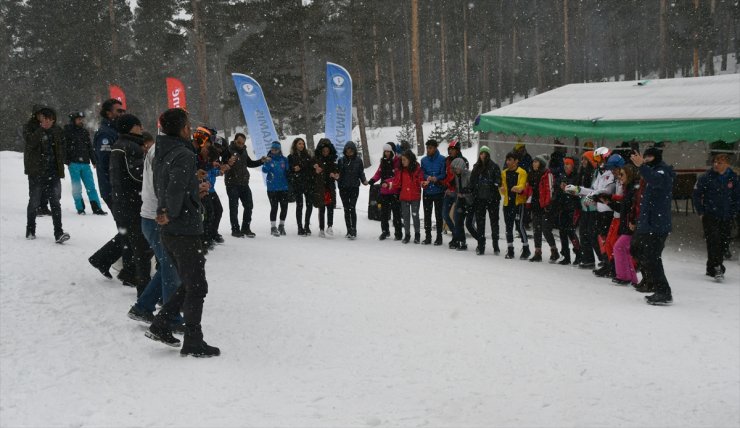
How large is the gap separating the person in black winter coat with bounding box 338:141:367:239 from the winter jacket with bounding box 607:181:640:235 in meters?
4.66

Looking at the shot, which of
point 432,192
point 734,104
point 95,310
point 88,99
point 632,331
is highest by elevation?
point 88,99

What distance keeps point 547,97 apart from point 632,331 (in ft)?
30.7

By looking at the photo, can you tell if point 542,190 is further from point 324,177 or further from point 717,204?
point 324,177

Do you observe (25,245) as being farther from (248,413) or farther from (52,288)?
(248,413)

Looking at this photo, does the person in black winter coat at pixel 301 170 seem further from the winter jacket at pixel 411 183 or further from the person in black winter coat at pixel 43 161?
the person in black winter coat at pixel 43 161

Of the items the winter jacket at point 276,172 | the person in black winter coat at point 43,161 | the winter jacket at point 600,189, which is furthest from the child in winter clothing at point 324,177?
the winter jacket at point 600,189

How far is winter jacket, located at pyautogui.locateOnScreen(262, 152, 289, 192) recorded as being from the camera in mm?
10516

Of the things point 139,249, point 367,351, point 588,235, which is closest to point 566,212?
point 588,235

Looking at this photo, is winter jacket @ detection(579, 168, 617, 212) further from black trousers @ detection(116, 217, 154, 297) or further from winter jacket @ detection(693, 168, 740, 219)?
black trousers @ detection(116, 217, 154, 297)

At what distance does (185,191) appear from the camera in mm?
4281

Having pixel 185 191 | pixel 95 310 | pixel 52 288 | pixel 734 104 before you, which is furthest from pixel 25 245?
pixel 734 104

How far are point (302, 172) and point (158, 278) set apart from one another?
5.99 meters

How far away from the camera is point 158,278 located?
16.2 feet

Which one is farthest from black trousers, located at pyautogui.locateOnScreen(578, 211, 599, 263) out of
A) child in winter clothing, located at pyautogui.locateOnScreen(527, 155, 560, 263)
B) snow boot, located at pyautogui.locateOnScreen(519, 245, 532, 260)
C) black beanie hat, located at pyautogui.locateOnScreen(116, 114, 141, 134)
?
black beanie hat, located at pyautogui.locateOnScreen(116, 114, 141, 134)
